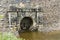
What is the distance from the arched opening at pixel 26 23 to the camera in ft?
61.5

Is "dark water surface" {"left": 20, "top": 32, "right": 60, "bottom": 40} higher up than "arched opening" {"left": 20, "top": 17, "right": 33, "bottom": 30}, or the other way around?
"arched opening" {"left": 20, "top": 17, "right": 33, "bottom": 30}

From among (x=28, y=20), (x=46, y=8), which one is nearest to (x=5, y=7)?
(x=28, y=20)

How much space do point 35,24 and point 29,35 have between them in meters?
2.02

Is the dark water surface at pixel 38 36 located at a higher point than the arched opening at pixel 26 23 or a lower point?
lower

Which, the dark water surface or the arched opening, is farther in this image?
the arched opening

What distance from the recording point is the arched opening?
18.8 metres

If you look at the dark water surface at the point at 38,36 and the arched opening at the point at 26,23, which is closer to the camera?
the dark water surface at the point at 38,36

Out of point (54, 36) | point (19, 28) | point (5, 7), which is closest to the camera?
point (54, 36)

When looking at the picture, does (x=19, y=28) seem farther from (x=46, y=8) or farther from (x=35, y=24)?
(x=46, y=8)

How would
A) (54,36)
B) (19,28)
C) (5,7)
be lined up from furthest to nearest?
(5,7) → (19,28) → (54,36)

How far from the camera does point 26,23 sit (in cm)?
1892

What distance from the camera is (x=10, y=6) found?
18750mm

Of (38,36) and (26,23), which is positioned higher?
(26,23)

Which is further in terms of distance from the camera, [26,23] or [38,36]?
[26,23]
